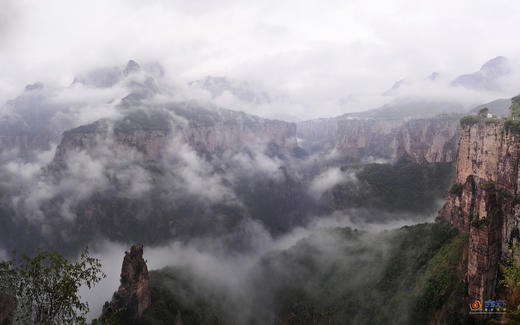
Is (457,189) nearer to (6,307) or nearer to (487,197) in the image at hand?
(487,197)

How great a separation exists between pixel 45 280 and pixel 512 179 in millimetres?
63216

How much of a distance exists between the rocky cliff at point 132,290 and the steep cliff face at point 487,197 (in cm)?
6560

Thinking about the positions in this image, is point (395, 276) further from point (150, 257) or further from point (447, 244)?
point (150, 257)

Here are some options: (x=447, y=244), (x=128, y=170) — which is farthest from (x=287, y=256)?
(x=128, y=170)

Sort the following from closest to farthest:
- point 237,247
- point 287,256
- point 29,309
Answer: point 29,309
point 287,256
point 237,247

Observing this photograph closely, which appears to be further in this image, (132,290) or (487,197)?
(132,290)

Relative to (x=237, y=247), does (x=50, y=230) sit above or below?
above

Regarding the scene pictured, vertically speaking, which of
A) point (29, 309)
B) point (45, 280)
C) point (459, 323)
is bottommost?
point (459, 323)

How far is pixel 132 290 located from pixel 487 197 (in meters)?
72.0

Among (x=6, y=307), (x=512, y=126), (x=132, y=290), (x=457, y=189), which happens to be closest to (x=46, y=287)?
(x=6, y=307)

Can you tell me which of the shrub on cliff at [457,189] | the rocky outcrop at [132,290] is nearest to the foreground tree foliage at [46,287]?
the rocky outcrop at [132,290]

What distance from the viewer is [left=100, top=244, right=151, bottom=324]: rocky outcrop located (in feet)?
214

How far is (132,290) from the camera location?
218 feet

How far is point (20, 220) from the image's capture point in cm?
16775
